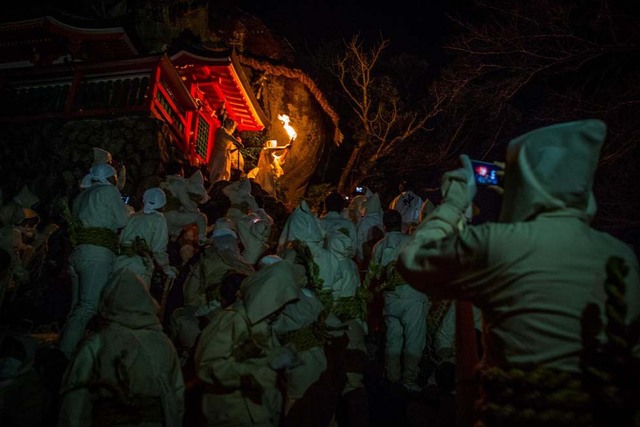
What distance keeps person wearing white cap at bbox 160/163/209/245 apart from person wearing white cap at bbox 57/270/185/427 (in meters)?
5.22

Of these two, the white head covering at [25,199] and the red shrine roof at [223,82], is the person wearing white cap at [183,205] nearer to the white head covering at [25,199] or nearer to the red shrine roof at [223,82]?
the white head covering at [25,199]

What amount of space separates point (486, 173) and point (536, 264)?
2.29 feet

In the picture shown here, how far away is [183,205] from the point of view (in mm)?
8945

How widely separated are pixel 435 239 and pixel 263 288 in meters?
1.78

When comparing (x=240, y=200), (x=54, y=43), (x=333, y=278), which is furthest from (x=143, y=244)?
(x=54, y=43)

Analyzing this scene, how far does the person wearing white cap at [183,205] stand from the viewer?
861cm

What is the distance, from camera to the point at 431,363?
6254 mm

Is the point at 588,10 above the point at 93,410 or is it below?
above

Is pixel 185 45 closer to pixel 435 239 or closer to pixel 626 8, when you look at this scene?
pixel 626 8

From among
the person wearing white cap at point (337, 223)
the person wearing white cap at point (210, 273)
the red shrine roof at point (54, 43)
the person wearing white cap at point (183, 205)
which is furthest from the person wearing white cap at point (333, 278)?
the red shrine roof at point (54, 43)

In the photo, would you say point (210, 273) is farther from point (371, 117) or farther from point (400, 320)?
point (371, 117)

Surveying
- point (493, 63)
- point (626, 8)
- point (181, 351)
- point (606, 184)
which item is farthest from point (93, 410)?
point (606, 184)

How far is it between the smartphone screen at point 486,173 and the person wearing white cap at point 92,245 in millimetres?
4730

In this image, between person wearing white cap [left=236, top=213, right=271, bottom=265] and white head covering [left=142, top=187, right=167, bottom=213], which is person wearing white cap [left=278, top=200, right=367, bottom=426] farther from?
person wearing white cap [left=236, top=213, right=271, bottom=265]
